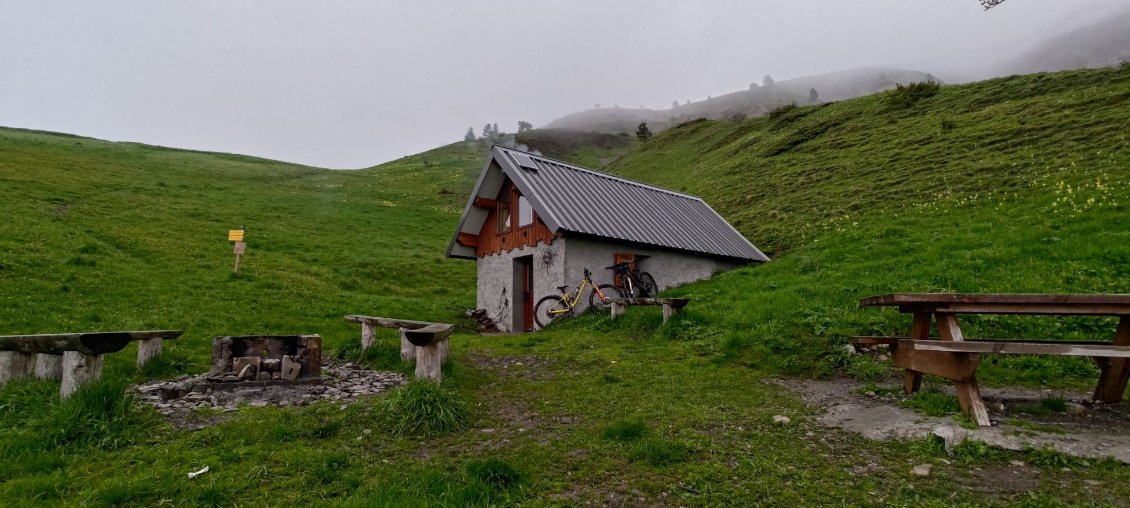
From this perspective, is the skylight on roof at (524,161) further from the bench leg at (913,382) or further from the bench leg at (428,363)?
the bench leg at (913,382)

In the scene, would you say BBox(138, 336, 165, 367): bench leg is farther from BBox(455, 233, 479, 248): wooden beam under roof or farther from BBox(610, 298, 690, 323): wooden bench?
BBox(455, 233, 479, 248): wooden beam under roof

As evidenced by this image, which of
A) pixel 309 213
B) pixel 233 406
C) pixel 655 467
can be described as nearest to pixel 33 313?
pixel 233 406

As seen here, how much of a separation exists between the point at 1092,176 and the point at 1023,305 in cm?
1749

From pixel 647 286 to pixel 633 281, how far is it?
0.71 m

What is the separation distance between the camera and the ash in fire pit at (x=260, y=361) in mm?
8875

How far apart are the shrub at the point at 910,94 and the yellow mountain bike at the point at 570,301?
3357 centimetres

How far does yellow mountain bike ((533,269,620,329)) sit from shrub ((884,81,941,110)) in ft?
110

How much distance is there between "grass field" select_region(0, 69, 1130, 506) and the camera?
4.79 meters

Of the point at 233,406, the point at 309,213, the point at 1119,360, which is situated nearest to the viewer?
the point at 1119,360

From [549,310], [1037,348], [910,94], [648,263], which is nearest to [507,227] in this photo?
[549,310]

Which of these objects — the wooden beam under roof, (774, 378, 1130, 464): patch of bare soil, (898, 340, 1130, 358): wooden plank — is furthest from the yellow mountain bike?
(898, 340, 1130, 358): wooden plank

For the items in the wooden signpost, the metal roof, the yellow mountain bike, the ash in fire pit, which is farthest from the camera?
the wooden signpost

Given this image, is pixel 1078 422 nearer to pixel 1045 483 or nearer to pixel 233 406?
pixel 1045 483

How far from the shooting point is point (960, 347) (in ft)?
18.6
